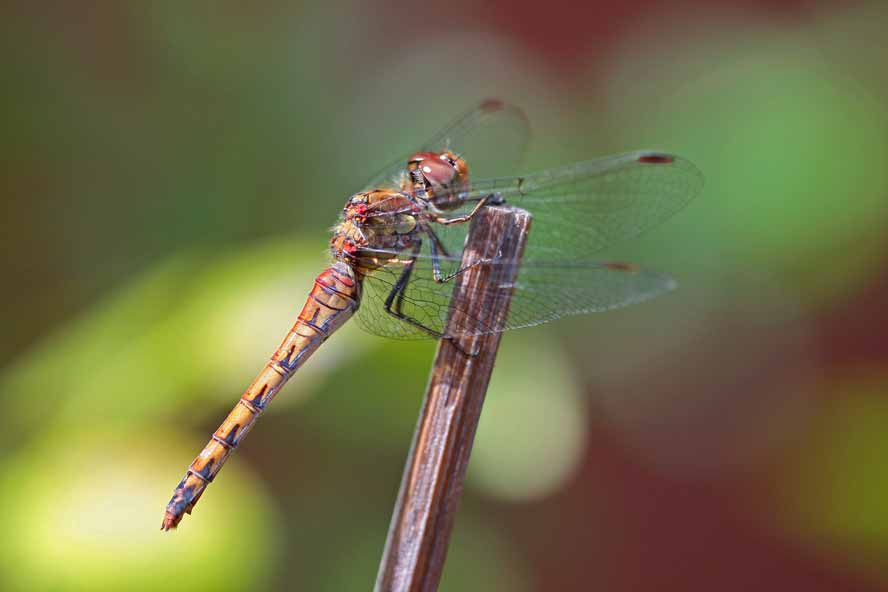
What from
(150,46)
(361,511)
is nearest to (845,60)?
(361,511)

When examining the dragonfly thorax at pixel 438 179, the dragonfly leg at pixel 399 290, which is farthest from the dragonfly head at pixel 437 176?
the dragonfly leg at pixel 399 290

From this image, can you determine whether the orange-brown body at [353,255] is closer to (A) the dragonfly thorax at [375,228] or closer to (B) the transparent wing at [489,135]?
(A) the dragonfly thorax at [375,228]

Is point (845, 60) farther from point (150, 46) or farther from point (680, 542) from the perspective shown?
point (150, 46)

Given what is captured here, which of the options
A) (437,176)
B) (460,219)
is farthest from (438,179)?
(460,219)

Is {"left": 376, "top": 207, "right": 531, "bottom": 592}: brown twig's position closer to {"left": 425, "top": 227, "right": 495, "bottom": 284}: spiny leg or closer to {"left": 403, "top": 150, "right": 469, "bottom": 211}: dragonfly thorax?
{"left": 425, "top": 227, "right": 495, "bottom": 284}: spiny leg

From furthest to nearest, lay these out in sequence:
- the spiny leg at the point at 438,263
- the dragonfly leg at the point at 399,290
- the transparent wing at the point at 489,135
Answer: the transparent wing at the point at 489,135 < the dragonfly leg at the point at 399,290 < the spiny leg at the point at 438,263

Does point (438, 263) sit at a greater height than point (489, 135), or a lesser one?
lesser

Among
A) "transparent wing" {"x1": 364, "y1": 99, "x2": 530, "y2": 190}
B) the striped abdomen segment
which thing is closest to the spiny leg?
the striped abdomen segment

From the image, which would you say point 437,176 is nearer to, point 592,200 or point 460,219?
point 460,219
